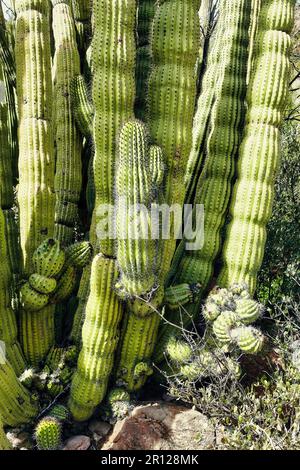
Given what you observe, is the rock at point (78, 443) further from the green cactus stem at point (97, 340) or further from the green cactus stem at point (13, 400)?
the green cactus stem at point (13, 400)

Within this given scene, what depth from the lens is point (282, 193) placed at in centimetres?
620

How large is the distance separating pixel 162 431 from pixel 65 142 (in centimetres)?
266

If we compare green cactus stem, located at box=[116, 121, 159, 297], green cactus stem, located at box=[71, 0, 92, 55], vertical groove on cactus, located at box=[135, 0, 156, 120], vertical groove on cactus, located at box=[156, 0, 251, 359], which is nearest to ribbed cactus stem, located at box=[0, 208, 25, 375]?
green cactus stem, located at box=[116, 121, 159, 297]

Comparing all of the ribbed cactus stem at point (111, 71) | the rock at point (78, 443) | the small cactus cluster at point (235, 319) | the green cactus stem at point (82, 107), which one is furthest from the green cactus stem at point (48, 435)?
the green cactus stem at point (82, 107)

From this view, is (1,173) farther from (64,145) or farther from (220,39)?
(220,39)

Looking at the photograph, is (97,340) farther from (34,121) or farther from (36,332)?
(34,121)

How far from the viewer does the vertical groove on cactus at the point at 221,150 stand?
4.50 metres

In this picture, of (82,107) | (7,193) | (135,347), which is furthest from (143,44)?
(135,347)

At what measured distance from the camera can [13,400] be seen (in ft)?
12.8

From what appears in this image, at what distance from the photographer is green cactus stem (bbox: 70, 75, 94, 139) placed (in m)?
4.60

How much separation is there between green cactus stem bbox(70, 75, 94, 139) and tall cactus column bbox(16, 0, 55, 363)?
0.41 m

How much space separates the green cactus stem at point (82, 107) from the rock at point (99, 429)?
251 cm

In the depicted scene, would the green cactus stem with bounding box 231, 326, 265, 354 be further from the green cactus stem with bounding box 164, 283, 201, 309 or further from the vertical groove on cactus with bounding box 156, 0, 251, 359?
the vertical groove on cactus with bounding box 156, 0, 251, 359
